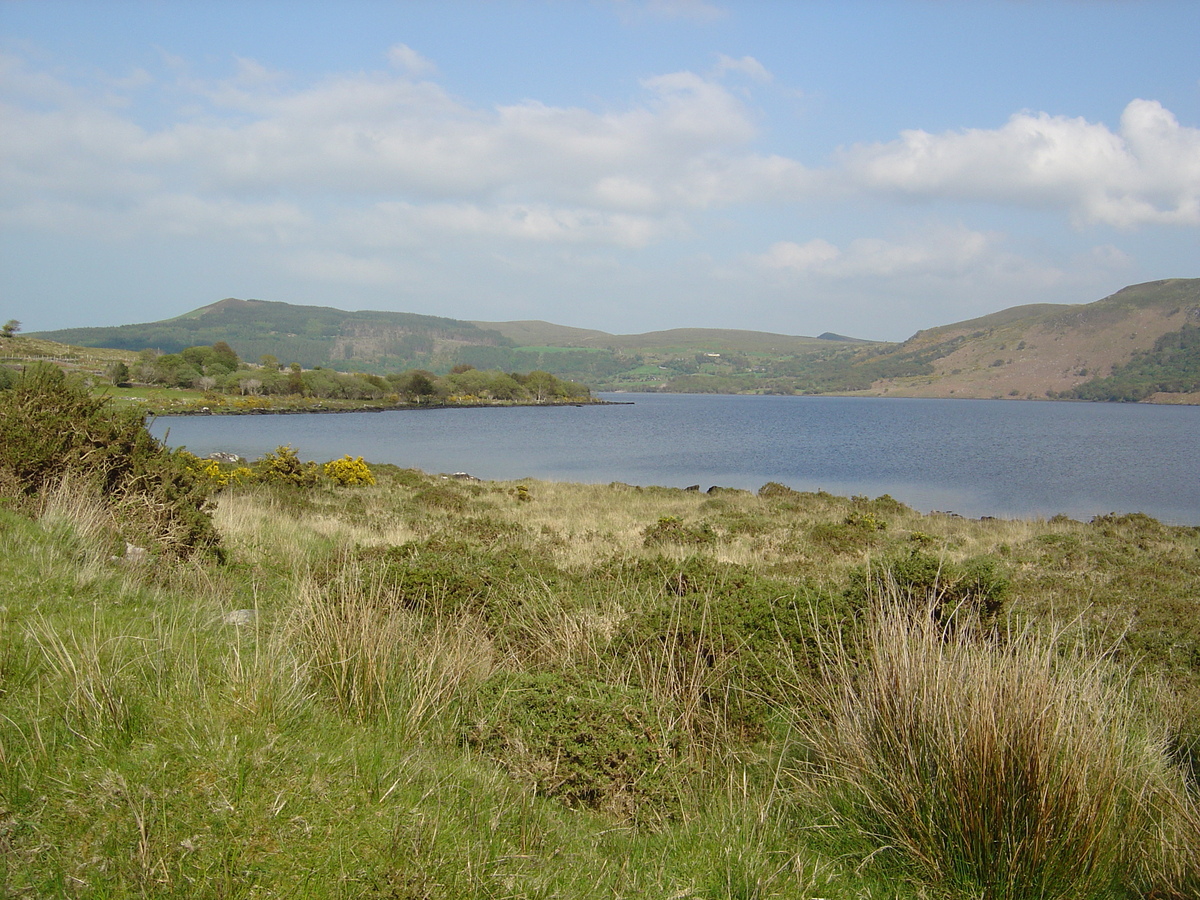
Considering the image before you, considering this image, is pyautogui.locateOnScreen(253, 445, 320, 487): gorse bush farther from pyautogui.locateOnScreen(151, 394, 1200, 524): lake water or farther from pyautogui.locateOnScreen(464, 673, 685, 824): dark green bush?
pyautogui.locateOnScreen(464, 673, 685, 824): dark green bush

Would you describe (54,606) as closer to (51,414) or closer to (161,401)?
(51,414)

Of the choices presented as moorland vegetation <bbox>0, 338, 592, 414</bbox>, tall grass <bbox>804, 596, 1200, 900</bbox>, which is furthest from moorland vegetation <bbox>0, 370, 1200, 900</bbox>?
moorland vegetation <bbox>0, 338, 592, 414</bbox>

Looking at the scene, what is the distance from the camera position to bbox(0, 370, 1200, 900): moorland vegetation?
9.04 ft

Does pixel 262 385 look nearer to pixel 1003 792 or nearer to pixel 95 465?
pixel 95 465

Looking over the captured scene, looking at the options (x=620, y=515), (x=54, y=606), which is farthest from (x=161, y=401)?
(x=54, y=606)

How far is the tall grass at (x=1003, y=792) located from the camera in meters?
3.22

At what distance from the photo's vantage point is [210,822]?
105 inches

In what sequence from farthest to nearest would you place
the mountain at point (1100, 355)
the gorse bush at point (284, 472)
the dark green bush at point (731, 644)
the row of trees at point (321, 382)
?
the mountain at point (1100, 355) < the row of trees at point (321, 382) < the gorse bush at point (284, 472) < the dark green bush at point (731, 644)

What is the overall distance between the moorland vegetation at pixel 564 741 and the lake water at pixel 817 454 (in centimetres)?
1898

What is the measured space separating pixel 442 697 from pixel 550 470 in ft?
117

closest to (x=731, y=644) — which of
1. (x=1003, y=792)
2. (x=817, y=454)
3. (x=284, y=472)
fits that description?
(x=1003, y=792)

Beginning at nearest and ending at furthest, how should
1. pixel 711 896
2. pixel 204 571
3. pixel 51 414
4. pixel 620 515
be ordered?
pixel 711 896 < pixel 204 571 < pixel 51 414 < pixel 620 515

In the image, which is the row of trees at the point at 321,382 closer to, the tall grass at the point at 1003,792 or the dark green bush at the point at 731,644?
the dark green bush at the point at 731,644

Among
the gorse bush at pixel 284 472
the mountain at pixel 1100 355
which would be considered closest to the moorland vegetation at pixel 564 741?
the gorse bush at pixel 284 472
